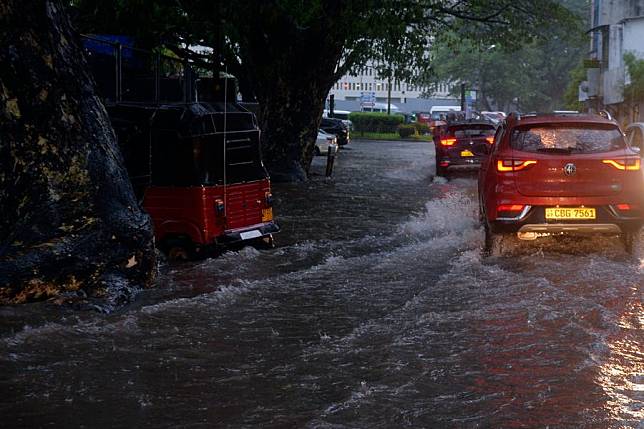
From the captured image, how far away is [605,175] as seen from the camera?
11.3 metres

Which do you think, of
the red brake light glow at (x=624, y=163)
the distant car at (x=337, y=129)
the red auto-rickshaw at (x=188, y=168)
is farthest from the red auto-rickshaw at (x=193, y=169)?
the distant car at (x=337, y=129)

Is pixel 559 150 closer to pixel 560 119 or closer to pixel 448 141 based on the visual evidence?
pixel 560 119

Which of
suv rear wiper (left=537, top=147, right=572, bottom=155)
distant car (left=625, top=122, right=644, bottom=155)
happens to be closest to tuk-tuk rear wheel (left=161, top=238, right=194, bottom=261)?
suv rear wiper (left=537, top=147, right=572, bottom=155)

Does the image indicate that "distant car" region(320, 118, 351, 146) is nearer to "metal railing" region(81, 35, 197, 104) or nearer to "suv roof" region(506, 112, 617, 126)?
"metal railing" region(81, 35, 197, 104)

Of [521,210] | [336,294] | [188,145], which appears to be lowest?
[336,294]

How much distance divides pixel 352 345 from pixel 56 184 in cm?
345

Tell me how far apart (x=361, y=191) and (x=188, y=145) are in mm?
12643

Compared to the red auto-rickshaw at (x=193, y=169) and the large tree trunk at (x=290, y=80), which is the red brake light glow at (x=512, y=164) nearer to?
the red auto-rickshaw at (x=193, y=169)

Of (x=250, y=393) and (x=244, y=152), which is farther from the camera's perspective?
(x=244, y=152)

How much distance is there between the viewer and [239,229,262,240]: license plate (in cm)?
1185

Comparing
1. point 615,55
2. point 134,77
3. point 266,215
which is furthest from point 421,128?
point 266,215

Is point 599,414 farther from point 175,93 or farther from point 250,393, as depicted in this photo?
point 175,93

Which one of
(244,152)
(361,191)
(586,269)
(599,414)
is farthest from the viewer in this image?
(361,191)

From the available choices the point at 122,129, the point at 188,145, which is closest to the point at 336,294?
the point at 188,145
